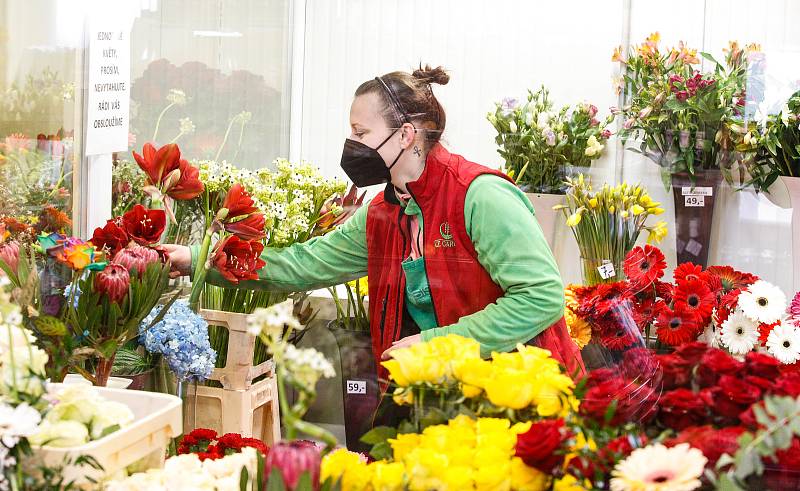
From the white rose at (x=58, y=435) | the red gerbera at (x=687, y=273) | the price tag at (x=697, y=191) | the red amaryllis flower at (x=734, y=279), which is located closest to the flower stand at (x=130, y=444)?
the white rose at (x=58, y=435)

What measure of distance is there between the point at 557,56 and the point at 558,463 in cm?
137

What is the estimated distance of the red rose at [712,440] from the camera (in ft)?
3.07

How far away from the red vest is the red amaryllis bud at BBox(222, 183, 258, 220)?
24cm

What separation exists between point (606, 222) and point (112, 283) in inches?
51.7

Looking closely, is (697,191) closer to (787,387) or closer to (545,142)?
(545,142)

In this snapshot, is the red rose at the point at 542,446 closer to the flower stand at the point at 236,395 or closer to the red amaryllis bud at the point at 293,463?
the red amaryllis bud at the point at 293,463

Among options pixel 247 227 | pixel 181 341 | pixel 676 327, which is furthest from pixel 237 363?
pixel 676 327

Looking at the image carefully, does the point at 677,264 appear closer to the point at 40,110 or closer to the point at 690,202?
the point at 690,202

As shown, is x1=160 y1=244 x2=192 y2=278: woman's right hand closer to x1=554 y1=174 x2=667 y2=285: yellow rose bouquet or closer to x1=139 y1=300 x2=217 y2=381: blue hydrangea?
x1=139 y1=300 x2=217 y2=381: blue hydrangea

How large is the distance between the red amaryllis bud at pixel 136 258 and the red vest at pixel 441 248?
0.39 metres

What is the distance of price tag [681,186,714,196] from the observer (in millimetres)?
2617

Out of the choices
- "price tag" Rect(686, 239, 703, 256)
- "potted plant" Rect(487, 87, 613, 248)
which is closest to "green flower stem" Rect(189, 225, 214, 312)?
"potted plant" Rect(487, 87, 613, 248)

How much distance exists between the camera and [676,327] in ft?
6.10

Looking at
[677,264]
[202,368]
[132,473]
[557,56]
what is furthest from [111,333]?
[677,264]
